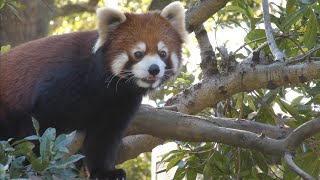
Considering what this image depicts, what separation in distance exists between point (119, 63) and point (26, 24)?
208cm

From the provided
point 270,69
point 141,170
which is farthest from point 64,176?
point 141,170

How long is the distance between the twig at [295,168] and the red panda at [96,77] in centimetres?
93

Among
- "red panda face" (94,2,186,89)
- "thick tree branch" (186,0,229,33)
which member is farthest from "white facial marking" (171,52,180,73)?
"thick tree branch" (186,0,229,33)

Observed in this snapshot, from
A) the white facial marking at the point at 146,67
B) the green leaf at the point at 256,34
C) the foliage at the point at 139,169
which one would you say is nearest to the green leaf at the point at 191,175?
the white facial marking at the point at 146,67

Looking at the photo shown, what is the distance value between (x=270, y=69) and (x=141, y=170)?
759 cm

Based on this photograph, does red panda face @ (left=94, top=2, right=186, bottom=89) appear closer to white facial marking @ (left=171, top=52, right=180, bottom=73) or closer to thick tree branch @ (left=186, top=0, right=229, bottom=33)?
white facial marking @ (left=171, top=52, right=180, bottom=73)

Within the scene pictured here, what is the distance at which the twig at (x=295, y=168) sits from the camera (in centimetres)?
290

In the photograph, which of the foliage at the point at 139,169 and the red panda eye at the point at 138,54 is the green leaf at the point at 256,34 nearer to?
the red panda eye at the point at 138,54

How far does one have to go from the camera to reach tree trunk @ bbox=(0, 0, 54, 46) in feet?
18.0

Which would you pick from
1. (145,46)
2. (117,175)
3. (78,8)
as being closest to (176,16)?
(145,46)

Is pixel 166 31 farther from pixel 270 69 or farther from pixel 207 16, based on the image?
pixel 270 69

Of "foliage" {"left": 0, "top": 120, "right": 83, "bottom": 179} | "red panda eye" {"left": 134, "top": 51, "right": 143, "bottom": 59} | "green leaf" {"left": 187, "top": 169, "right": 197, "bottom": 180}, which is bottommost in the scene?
"green leaf" {"left": 187, "top": 169, "right": 197, "bottom": 180}

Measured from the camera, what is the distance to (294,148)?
10.6 feet

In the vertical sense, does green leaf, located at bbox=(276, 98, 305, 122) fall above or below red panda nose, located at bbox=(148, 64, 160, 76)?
below
